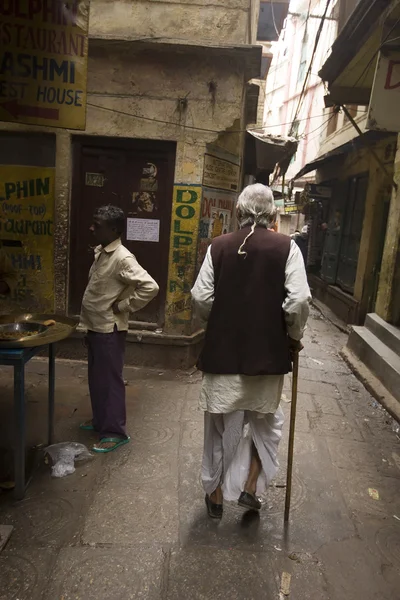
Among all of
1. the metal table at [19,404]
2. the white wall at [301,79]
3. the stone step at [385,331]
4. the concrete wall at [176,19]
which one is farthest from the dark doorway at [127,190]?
the white wall at [301,79]

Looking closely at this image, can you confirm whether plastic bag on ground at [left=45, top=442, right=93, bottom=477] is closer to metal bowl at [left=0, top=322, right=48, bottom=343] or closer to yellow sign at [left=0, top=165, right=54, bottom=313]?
metal bowl at [left=0, top=322, right=48, bottom=343]

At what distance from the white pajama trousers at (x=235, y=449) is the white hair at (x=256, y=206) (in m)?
1.20

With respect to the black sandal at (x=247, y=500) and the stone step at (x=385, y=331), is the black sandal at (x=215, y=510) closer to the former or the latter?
the black sandal at (x=247, y=500)

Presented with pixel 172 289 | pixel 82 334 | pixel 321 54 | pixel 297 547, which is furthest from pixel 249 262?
pixel 321 54

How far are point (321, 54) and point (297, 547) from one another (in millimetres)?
18645

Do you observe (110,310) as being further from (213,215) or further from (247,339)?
(213,215)

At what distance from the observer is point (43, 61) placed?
288cm

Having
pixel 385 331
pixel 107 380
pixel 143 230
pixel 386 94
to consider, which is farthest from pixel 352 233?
pixel 107 380

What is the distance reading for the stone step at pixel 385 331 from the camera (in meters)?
5.57

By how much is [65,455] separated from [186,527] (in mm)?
1182

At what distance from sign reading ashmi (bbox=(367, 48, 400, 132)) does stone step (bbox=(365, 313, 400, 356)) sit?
102 inches

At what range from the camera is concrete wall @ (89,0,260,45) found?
5.12 m

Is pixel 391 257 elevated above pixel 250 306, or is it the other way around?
pixel 391 257

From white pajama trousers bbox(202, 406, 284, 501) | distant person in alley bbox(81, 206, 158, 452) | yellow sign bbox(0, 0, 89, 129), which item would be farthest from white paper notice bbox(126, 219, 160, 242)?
white pajama trousers bbox(202, 406, 284, 501)
